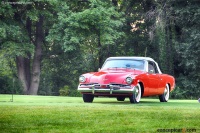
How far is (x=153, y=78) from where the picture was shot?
20.6 m

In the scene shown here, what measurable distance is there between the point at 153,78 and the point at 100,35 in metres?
22.1

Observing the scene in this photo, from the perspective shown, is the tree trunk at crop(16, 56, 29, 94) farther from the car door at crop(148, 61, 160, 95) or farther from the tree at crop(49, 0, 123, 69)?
the car door at crop(148, 61, 160, 95)

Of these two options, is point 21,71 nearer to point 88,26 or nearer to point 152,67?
point 88,26

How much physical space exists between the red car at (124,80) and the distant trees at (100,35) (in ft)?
63.3

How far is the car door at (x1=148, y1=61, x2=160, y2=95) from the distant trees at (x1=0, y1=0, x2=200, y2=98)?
18.5 m

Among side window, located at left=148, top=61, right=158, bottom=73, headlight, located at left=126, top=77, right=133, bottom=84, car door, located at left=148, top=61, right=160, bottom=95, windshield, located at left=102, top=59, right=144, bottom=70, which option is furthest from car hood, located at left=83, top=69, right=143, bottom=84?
side window, located at left=148, top=61, right=158, bottom=73

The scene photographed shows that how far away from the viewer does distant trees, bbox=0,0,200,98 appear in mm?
40969

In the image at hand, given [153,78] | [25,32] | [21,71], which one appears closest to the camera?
[153,78]

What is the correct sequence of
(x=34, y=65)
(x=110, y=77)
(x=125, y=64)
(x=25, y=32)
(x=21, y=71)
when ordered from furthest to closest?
(x=34, y=65) < (x=21, y=71) < (x=25, y=32) < (x=125, y=64) < (x=110, y=77)

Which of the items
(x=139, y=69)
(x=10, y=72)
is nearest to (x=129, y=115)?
(x=139, y=69)

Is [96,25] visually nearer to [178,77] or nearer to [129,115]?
[178,77]

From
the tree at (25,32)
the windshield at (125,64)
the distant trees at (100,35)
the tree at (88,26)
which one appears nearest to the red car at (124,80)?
the windshield at (125,64)

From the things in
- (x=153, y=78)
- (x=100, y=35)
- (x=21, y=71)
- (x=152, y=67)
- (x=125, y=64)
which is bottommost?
(x=21, y=71)

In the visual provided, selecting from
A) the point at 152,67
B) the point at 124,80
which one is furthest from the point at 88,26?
the point at 124,80
